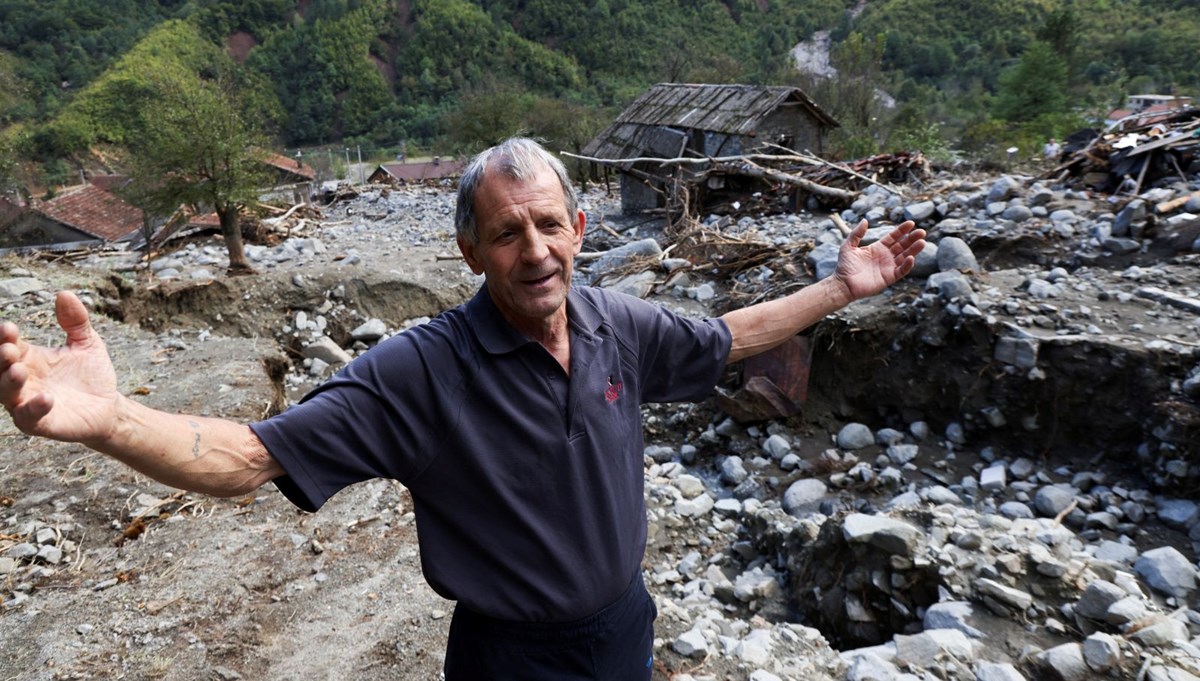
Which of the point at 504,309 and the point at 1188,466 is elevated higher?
the point at 504,309

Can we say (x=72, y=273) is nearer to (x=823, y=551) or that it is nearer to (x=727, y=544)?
(x=727, y=544)

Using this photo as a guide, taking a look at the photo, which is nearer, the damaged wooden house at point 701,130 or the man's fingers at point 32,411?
the man's fingers at point 32,411

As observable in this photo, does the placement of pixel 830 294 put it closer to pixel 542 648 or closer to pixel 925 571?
pixel 542 648

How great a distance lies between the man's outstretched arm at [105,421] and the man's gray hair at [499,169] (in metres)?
0.63

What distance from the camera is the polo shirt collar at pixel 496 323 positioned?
152 centimetres

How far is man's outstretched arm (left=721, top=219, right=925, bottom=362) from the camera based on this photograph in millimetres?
2051

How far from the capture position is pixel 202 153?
Answer: 9.58m

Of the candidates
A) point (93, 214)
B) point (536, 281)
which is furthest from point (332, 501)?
point (93, 214)

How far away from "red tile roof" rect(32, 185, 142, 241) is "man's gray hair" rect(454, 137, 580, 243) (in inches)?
958

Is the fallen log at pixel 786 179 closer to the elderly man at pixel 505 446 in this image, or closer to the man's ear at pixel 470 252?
the elderly man at pixel 505 446

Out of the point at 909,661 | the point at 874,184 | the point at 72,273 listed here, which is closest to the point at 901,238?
the point at 909,661

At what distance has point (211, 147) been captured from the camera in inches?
376

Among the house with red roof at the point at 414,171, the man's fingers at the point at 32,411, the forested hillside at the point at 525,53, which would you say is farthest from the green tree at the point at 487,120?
the man's fingers at the point at 32,411

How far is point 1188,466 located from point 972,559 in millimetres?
1853
